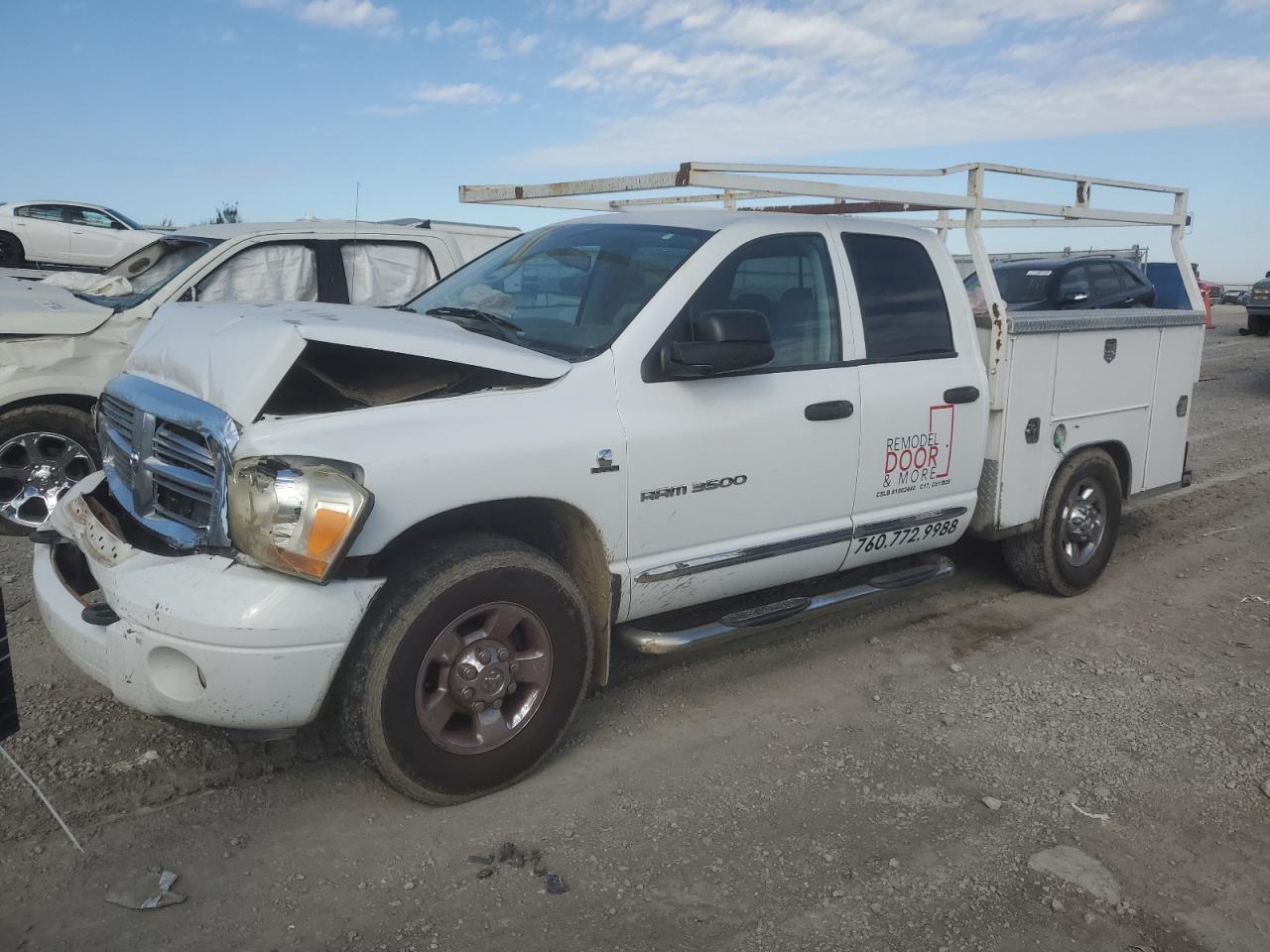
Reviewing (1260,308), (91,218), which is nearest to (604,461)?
→ (91,218)

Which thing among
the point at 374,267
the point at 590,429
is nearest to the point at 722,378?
the point at 590,429

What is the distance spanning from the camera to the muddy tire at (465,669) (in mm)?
3146

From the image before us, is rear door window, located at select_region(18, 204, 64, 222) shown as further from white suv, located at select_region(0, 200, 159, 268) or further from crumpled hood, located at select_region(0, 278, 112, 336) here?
crumpled hood, located at select_region(0, 278, 112, 336)

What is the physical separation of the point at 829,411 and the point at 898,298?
2.49 ft

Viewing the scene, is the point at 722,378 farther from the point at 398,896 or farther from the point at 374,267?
the point at 374,267

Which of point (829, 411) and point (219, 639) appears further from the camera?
point (829, 411)

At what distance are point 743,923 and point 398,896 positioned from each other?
97cm

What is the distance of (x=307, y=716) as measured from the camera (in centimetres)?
312

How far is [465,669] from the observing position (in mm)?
3338

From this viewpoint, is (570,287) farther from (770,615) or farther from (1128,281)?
(1128,281)

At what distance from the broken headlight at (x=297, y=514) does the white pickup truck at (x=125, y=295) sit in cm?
409

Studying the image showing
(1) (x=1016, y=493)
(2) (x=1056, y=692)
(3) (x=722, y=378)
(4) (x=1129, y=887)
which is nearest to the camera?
(4) (x=1129, y=887)

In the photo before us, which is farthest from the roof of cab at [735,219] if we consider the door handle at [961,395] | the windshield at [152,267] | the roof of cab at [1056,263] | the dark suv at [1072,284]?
the roof of cab at [1056,263]

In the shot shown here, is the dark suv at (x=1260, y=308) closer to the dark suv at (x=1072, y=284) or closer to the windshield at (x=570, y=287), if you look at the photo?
the dark suv at (x=1072, y=284)
